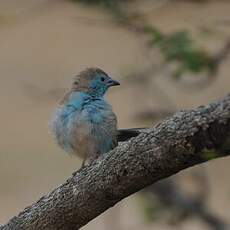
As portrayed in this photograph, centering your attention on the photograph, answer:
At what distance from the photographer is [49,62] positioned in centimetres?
1295

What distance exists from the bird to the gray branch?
61 centimetres

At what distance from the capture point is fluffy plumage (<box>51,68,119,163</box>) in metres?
4.82

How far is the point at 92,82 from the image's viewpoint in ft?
17.0

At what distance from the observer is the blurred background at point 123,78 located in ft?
21.1

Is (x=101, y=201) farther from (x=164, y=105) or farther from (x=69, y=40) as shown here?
(x=69, y=40)

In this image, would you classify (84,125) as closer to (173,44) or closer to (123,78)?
(173,44)

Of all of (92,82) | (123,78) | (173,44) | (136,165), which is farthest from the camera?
(123,78)

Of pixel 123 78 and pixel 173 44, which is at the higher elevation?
pixel 123 78

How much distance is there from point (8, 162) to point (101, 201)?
9.11 m

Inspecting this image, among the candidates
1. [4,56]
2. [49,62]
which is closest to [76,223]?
[49,62]

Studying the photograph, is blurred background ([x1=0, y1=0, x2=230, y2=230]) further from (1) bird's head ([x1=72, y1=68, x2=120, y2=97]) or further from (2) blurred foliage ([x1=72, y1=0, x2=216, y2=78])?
(1) bird's head ([x1=72, y1=68, x2=120, y2=97])

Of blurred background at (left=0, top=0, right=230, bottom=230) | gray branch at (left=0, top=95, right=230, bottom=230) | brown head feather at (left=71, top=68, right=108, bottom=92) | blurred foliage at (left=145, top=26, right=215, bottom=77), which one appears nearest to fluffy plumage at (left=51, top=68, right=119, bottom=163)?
brown head feather at (left=71, top=68, right=108, bottom=92)

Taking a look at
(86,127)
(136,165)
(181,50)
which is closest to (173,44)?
(181,50)

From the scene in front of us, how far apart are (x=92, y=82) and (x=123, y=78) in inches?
79.2
